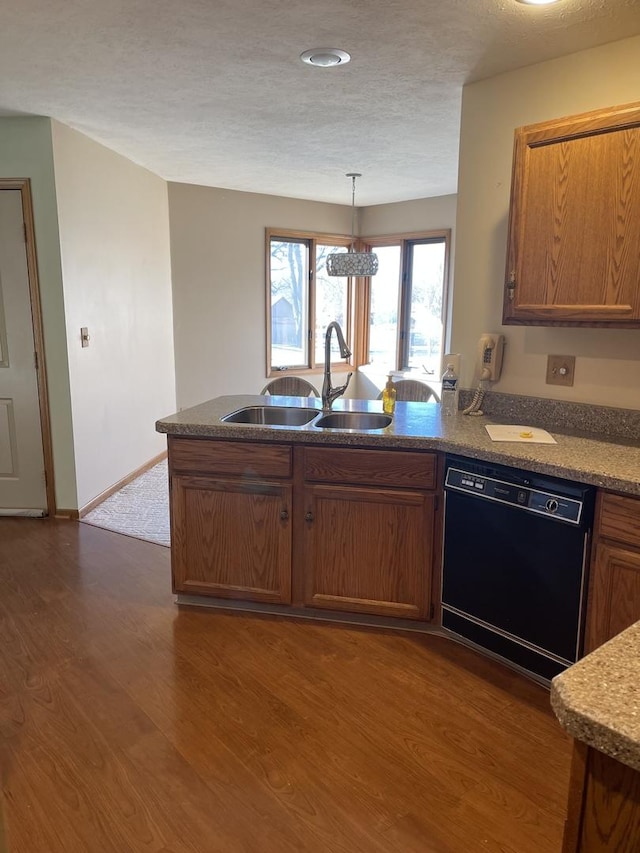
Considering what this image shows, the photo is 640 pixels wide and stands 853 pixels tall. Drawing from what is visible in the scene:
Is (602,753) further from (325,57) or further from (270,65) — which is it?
(270,65)

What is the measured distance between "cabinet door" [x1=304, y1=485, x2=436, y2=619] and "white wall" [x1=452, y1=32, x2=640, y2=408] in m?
0.90

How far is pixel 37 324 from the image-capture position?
3787 millimetres

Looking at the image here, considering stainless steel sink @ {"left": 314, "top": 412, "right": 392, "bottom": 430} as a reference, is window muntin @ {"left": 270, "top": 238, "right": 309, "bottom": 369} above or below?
above

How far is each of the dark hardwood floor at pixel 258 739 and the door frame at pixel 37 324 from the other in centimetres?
126

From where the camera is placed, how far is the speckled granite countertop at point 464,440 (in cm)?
201

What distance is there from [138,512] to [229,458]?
180 centimetres

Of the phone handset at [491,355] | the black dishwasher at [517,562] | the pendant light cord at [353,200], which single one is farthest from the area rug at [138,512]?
the pendant light cord at [353,200]

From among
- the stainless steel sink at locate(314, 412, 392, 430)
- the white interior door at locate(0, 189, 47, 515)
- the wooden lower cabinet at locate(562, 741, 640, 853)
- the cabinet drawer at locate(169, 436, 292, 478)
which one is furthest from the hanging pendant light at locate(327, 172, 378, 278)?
the wooden lower cabinet at locate(562, 741, 640, 853)

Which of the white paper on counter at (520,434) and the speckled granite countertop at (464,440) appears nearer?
the speckled granite countertop at (464,440)

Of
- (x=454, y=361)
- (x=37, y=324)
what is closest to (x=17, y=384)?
(x=37, y=324)

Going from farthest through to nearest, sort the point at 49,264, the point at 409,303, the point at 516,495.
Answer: the point at 409,303, the point at 49,264, the point at 516,495

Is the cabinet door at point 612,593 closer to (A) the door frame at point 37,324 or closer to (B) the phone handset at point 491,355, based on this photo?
(B) the phone handset at point 491,355

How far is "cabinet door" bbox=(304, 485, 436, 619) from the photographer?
251 cm

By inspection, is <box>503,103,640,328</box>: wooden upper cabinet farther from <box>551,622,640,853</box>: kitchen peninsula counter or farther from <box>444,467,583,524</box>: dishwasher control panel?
<box>551,622,640,853</box>: kitchen peninsula counter
